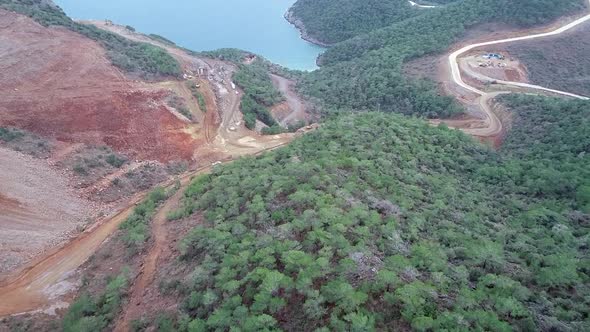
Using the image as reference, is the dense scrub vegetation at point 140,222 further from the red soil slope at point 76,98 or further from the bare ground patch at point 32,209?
the red soil slope at point 76,98

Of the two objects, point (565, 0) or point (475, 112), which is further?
point (565, 0)

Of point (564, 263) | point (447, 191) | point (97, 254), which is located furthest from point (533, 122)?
point (97, 254)

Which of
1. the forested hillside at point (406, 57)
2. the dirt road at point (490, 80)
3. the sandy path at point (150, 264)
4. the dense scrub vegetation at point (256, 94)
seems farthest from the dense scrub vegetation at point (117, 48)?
the dirt road at point (490, 80)

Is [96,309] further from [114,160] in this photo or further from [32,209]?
[114,160]

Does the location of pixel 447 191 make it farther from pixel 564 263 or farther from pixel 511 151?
pixel 511 151

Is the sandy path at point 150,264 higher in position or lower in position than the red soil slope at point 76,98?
lower
